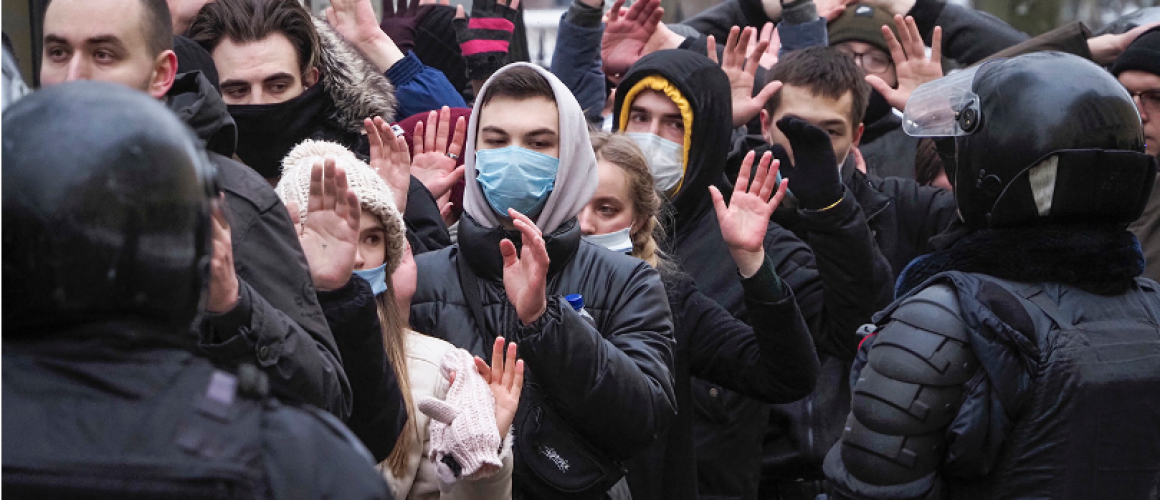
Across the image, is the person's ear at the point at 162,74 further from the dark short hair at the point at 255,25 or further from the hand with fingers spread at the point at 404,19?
the hand with fingers spread at the point at 404,19

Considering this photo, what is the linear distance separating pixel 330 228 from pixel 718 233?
2.02 meters

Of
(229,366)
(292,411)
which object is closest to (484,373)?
(229,366)

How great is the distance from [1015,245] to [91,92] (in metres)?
2.15

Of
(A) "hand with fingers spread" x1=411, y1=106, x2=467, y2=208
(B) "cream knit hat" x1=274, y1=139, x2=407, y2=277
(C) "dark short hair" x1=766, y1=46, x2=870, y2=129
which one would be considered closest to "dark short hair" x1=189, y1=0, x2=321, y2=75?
(A) "hand with fingers spread" x1=411, y1=106, x2=467, y2=208

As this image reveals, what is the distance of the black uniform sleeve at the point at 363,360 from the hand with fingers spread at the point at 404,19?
122 inches

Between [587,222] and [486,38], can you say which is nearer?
[587,222]

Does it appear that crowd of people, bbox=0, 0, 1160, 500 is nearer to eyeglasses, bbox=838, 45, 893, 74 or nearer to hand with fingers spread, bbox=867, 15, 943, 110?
hand with fingers spread, bbox=867, 15, 943, 110

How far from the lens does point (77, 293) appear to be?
1307 mm

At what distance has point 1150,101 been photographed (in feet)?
16.1

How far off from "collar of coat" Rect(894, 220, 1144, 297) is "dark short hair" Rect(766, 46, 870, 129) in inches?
83.4

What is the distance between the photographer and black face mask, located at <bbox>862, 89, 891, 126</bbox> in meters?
5.82

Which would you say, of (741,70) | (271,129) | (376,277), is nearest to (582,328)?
(376,277)

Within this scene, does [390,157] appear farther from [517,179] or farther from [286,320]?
[286,320]

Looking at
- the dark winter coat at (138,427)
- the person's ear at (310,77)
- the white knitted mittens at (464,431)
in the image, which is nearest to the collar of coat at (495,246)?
the white knitted mittens at (464,431)
